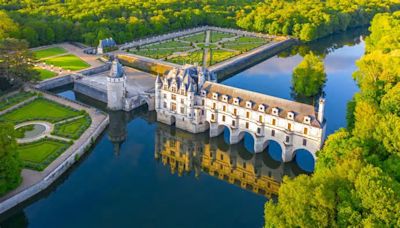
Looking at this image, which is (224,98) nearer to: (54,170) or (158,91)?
(158,91)

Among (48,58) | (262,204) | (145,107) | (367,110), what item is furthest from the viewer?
(48,58)

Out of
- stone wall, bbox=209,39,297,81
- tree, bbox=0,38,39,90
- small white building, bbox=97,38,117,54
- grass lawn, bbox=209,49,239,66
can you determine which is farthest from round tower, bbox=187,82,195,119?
small white building, bbox=97,38,117,54

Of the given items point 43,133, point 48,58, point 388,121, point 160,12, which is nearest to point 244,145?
point 388,121

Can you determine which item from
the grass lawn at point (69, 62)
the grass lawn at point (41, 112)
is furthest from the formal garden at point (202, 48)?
the grass lawn at point (41, 112)

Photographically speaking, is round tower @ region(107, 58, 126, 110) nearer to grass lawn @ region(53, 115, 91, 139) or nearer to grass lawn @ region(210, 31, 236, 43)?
grass lawn @ region(53, 115, 91, 139)

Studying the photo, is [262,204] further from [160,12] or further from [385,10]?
[385,10]

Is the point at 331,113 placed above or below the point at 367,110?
below
